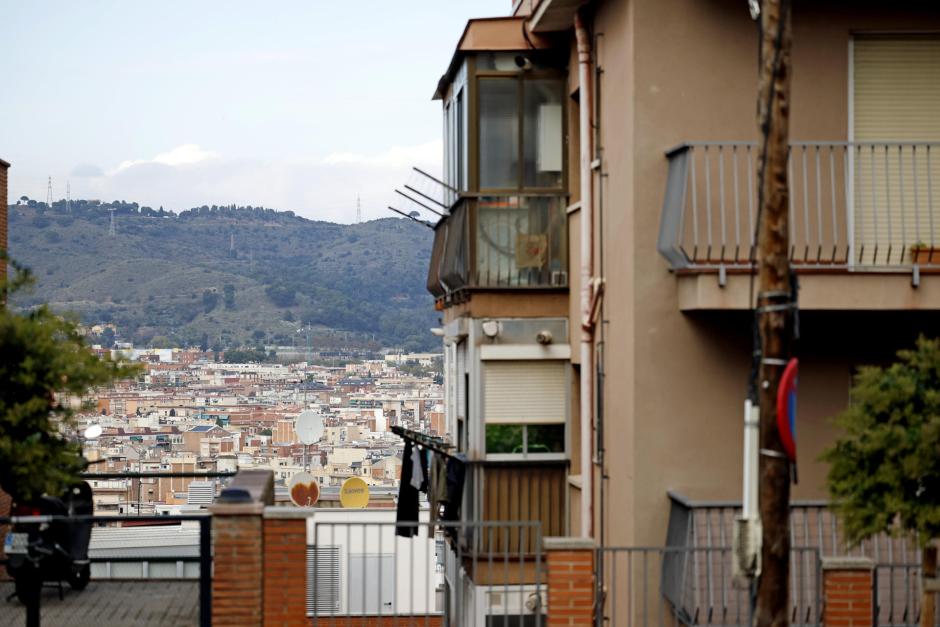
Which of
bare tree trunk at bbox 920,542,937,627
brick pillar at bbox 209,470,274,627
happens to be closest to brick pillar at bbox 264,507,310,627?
brick pillar at bbox 209,470,274,627

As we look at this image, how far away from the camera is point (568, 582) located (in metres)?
11.9

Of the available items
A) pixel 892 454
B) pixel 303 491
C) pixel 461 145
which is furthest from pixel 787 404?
pixel 303 491

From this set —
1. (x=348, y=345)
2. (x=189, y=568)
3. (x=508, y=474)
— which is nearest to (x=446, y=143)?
(x=508, y=474)

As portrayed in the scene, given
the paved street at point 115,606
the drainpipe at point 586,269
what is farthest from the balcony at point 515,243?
the paved street at point 115,606

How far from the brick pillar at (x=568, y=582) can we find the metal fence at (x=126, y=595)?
267 cm

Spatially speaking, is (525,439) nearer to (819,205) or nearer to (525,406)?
(525,406)

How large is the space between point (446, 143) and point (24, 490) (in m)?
11.5

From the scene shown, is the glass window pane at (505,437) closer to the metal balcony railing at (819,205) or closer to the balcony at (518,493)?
the balcony at (518,493)

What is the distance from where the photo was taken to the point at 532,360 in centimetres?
1855

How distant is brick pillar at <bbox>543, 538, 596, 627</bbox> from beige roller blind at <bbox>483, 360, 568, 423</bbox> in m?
6.55

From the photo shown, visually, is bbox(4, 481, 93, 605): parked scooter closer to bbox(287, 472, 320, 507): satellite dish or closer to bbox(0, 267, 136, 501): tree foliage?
bbox(0, 267, 136, 501): tree foliage

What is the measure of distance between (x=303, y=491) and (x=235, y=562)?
55.1ft

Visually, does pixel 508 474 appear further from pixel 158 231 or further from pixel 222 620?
pixel 158 231

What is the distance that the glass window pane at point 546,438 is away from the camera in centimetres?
1850
